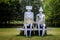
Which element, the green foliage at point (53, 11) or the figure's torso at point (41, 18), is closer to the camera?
the figure's torso at point (41, 18)

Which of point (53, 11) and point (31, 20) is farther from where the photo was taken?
point (53, 11)

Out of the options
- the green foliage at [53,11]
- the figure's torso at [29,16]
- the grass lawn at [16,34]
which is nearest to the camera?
the grass lawn at [16,34]

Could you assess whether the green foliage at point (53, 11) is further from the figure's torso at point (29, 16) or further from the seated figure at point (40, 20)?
the figure's torso at point (29, 16)

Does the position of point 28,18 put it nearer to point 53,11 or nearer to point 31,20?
point 31,20

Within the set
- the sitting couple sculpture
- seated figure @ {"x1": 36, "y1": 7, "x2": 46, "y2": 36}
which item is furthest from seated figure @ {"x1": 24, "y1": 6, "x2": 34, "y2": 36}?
seated figure @ {"x1": 36, "y1": 7, "x2": 46, "y2": 36}

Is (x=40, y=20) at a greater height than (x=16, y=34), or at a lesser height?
greater

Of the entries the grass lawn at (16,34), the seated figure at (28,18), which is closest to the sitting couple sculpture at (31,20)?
the seated figure at (28,18)

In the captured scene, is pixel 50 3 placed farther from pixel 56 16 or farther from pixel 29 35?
pixel 29 35

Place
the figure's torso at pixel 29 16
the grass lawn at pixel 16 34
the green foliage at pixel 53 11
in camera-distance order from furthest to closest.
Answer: the green foliage at pixel 53 11 < the figure's torso at pixel 29 16 < the grass lawn at pixel 16 34

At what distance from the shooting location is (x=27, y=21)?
10.5ft

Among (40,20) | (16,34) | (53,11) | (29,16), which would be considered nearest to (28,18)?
(29,16)

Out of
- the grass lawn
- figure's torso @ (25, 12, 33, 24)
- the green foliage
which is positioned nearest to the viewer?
the grass lawn

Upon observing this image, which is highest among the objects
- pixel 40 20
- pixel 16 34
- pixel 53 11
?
pixel 53 11

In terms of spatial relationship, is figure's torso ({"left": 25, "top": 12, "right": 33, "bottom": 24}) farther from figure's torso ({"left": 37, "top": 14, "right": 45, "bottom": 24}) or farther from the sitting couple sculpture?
figure's torso ({"left": 37, "top": 14, "right": 45, "bottom": 24})
